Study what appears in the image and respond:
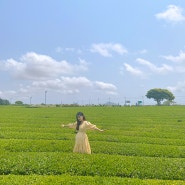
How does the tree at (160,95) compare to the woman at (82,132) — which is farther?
the tree at (160,95)

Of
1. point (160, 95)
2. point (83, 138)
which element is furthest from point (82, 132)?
point (160, 95)

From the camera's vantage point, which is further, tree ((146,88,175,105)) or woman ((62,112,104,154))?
tree ((146,88,175,105))

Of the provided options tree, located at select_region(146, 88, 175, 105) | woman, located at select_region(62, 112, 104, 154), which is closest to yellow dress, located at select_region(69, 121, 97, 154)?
woman, located at select_region(62, 112, 104, 154)

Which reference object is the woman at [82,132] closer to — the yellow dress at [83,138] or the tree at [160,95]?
the yellow dress at [83,138]

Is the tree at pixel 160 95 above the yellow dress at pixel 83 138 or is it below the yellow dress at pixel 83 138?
above

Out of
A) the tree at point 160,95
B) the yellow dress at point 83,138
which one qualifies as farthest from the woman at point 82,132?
the tree at point 160,95

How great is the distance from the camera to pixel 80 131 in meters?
11.5

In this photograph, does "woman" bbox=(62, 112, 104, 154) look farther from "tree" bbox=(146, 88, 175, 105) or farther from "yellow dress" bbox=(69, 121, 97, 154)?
"tree" bbox=(146, 88, 175, 105)

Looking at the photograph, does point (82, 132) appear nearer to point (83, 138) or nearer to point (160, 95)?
point (83, 138)

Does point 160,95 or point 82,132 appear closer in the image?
point 82,132

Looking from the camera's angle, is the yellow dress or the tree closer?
the yellow dress

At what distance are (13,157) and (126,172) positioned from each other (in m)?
4.68

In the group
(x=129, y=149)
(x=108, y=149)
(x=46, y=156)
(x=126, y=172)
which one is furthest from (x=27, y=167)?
(x=129, y=149)

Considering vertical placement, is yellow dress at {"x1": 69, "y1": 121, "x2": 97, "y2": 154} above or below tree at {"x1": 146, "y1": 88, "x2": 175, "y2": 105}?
below
